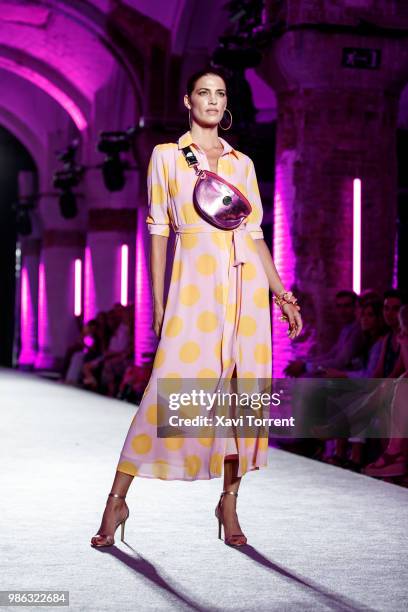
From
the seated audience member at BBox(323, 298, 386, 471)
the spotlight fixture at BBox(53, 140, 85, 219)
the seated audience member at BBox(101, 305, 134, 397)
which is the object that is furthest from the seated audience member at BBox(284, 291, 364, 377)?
the spotlight fixture at BBox(53, 140, 85, 219)

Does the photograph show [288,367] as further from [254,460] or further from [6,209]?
[6,209]

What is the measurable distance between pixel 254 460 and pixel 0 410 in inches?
235

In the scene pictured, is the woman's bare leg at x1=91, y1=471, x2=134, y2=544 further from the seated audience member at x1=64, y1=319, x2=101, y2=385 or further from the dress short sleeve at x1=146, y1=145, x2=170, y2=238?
the seated audience member at x1=64, y1=319, x2=101, y2=385

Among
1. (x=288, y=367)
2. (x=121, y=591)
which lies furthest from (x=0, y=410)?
(x=121, y=591)

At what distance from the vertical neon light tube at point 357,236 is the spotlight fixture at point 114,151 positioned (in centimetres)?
546

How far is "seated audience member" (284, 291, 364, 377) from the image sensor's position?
7.77 m

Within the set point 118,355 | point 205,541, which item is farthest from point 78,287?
point 205,541

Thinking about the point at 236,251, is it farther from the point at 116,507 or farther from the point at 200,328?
the point at 116,507

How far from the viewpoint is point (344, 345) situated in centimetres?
790

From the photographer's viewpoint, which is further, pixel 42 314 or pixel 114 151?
pixel 42 314

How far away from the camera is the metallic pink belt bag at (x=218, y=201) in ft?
10.7

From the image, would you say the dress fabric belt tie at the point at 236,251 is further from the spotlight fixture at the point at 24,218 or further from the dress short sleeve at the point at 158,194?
the spotlight fixture at the point at 24,218

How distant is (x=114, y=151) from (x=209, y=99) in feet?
39.5

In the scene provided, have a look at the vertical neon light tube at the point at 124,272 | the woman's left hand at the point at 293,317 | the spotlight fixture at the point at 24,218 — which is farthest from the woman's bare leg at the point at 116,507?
the spotlight fixture at the point at 24,218
